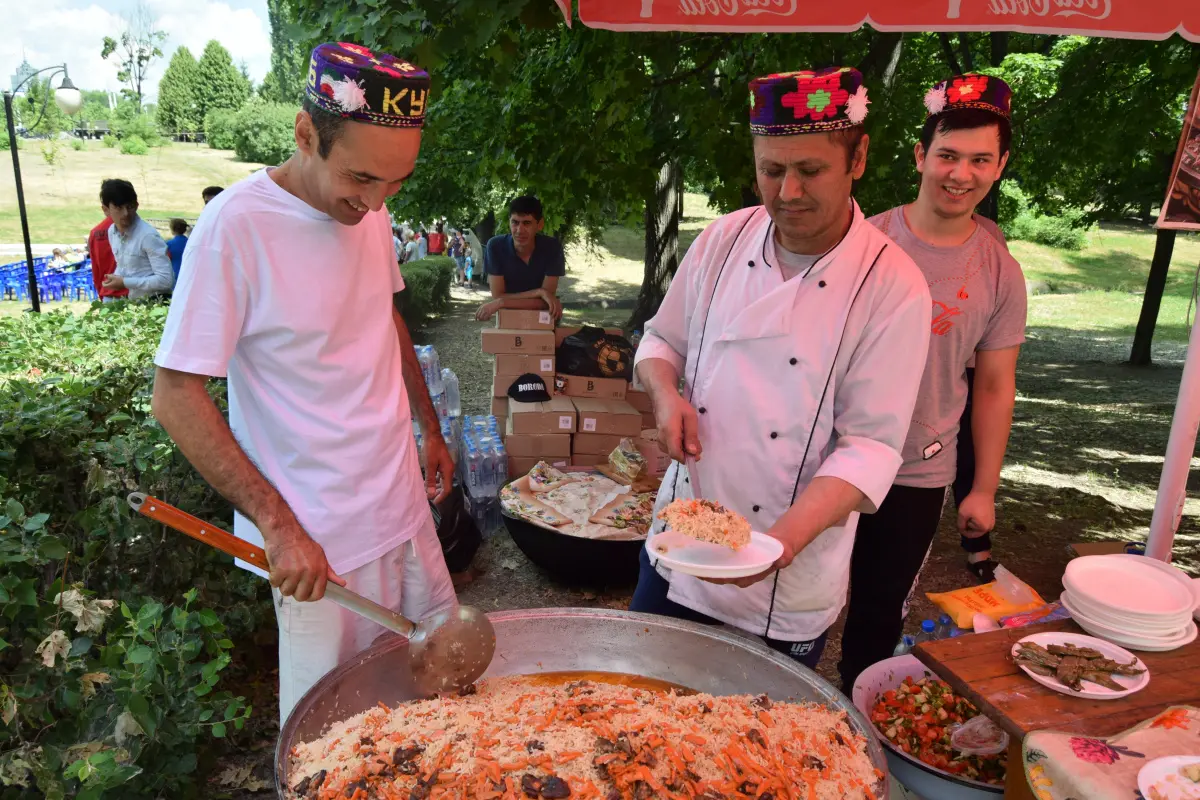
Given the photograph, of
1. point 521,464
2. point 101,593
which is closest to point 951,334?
point 101,593

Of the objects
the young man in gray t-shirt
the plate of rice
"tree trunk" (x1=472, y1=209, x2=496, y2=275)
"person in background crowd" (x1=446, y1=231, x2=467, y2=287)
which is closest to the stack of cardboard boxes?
the young man in gray t-shirt

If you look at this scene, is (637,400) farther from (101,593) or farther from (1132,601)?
(1132,601)

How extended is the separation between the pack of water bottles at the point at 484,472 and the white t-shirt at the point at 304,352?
2888 millimetres

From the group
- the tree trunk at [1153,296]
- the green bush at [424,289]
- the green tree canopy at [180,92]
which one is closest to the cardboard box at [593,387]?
the green bush at [424,289]

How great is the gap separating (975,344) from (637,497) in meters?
2.11

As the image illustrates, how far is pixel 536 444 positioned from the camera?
481 cm

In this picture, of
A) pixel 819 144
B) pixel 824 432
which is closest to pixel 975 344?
pixel 824 432

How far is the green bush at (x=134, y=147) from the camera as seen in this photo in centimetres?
3897

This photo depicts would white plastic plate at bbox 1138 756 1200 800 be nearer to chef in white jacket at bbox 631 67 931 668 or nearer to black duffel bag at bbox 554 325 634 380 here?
chef in white jacket at bbox 631 67 931 668

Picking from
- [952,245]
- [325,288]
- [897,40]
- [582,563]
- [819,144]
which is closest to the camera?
[819,144]

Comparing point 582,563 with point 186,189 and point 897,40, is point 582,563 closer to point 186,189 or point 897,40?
point 897,40

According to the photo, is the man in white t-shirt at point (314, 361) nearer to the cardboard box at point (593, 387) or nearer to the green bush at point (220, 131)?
the cardboard box at point (593, 387)

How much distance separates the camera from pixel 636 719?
1.29m

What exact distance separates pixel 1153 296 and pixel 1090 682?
10.6 meters
